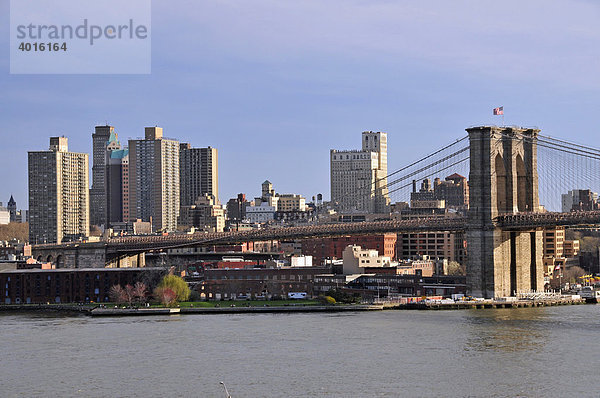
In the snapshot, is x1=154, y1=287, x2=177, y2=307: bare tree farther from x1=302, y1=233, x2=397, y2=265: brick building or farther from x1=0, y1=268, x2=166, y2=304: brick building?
Answer: x1=302, y1=233, x2=397, y2=265: brick building

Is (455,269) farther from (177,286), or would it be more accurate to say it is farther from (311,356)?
(311,356)

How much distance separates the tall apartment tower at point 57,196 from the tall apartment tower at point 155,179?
30.4 metres

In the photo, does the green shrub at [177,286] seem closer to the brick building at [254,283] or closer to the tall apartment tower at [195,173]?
the brick building at [254,283]

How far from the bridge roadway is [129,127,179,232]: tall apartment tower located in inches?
2878

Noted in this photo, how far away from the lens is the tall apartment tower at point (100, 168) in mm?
169500

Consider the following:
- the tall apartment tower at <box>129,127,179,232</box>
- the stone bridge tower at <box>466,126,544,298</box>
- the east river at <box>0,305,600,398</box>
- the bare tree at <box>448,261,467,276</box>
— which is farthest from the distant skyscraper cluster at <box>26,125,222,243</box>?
the east river at <box>0,305,600,398</box>

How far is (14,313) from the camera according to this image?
54969 millimetres

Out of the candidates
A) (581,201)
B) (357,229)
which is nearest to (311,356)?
(357,229)

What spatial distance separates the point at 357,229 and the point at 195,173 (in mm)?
111374

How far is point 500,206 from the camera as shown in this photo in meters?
55.3

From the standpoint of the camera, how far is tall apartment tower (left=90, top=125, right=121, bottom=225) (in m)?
170

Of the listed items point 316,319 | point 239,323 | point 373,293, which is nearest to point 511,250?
point 373,293

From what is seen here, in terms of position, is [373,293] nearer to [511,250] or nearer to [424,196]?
[511,250]

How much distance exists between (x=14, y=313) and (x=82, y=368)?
23.2 meters
